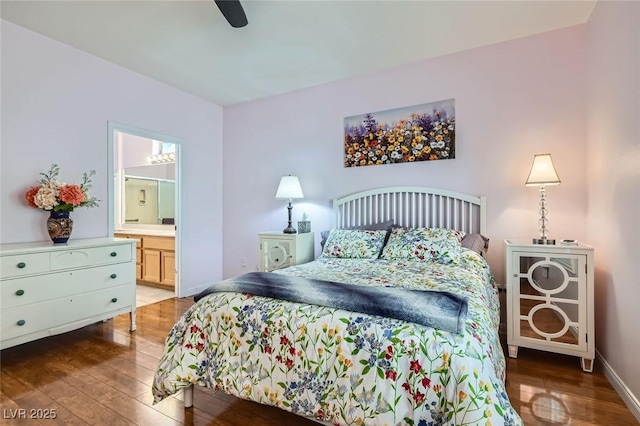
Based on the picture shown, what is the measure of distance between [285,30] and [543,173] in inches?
91.3

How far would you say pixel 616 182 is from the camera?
1.97 meters

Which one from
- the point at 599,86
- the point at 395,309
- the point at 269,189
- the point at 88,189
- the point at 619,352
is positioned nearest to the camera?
the point at 395,309

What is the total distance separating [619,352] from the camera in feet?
6.25

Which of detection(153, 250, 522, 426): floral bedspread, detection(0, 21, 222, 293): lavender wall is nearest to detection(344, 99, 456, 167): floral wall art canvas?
detection(153, 250, 522, 426): floral bedspread

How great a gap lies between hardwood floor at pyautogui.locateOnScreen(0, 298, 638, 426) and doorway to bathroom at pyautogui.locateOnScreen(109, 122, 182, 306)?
1.70 m

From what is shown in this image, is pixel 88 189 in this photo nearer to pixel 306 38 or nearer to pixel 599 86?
pixel 306 38

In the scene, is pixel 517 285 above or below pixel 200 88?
below

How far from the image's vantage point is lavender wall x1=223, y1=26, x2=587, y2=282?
2594 millimetres

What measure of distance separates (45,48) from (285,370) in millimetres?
3340

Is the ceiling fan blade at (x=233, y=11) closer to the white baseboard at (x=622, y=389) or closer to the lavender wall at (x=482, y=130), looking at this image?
the lavender wall at (x=482, y=130)

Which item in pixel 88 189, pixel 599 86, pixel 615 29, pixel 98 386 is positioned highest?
pixel 615 29

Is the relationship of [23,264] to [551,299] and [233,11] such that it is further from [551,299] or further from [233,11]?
[551,299]

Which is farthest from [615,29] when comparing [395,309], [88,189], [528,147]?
[88,189]

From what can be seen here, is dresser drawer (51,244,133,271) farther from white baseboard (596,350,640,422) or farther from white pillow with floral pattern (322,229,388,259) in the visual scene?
white baseboard (596,350,640,422)
